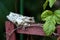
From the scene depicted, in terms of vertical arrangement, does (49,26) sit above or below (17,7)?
below

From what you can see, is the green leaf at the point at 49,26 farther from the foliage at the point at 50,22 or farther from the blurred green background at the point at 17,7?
the blurred green background at the point at 17,7

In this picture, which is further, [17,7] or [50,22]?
[17,7]

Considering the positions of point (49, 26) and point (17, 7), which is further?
point (17, 7)

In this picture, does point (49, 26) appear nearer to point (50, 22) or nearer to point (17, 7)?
point (50, 22)

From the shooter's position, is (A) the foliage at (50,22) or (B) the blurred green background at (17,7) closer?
(A) the foliage at (50,22)

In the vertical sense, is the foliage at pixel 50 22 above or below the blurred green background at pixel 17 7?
below

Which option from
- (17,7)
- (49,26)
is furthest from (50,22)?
(17,7)

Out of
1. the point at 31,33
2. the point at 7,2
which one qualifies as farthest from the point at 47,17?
the point at 7,2

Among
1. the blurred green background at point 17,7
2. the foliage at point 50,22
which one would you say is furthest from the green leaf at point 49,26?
the blurred green background at point 17,7

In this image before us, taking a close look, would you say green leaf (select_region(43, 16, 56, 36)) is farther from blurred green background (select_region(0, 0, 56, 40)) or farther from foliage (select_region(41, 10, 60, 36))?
blurred green background (select_region(0, 0, 56, 40))

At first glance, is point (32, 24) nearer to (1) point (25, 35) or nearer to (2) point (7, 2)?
(1) point (25, 35)

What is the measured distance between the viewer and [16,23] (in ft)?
4.89

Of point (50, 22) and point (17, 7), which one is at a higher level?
point (17, 7)

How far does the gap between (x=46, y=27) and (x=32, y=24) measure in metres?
0.18
